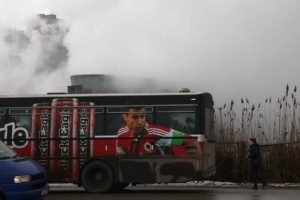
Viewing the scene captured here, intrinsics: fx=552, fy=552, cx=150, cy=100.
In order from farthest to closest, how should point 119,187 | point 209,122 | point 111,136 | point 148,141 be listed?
point 119,187
point 209,122
point 111,136
point 148,141

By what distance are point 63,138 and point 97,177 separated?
4.56 ft

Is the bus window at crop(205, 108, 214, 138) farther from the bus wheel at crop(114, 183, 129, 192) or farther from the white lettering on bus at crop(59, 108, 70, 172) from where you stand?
the white lettering on bus at crop(59, 108, 70, 172)

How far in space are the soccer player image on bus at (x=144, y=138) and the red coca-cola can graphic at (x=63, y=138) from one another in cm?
133

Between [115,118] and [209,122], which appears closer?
[115,118]

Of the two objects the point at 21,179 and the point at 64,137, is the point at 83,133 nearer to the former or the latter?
the point at 64,137

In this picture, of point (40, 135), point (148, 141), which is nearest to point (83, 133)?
point (40, 135)

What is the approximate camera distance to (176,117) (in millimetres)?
14609

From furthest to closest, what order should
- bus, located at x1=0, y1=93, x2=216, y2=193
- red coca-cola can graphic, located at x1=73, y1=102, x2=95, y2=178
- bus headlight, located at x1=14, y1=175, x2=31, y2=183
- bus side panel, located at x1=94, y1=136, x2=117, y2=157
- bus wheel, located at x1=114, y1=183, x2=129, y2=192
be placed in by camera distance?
bus wheel, located at x1=114, y1=183, x2=129, y2=192 < red coca-cola can graphic, located at x1=73, y1=102, x2=95, y2=178 < bus side panel, located at x1=94, y1=136, x2=117, y2=157 < bus, located at x1=0, y1=93, x2=216, y2=193 < bus headlight, located at x1=14, y1=175, x2=31, y2=183

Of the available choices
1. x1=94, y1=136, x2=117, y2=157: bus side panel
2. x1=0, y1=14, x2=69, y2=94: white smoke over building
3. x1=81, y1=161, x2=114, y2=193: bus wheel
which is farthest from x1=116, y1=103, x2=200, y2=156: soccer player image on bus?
x1=0, y1=14, x2=69, y2=94: white smoke over building

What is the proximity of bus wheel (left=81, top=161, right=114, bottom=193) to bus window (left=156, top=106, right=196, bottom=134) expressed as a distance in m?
1.89

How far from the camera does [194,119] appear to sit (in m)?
14.5

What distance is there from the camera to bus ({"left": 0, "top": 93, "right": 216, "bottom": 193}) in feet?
47.3

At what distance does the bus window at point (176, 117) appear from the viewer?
1452 centimetres

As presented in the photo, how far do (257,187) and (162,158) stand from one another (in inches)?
149
